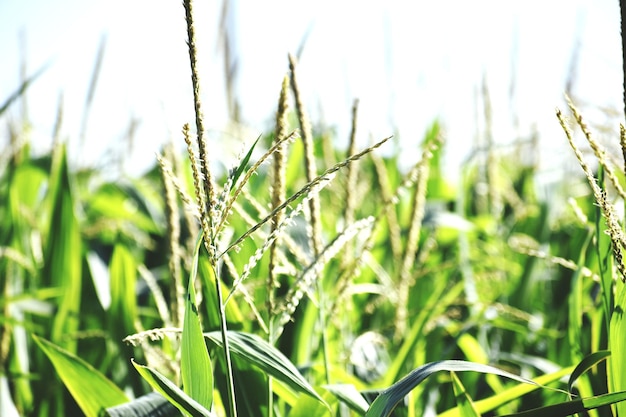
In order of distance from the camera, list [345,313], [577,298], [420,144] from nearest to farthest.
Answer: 1. [577,298]
2. [345,313]
3. [420,144]

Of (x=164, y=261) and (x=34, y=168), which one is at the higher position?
(x=34, y=168)

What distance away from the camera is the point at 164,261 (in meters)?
2.32

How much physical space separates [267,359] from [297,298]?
0.25 feet

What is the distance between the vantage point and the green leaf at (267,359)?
72 cm

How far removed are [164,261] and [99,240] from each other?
24 cm

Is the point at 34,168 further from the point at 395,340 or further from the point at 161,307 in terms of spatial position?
the point at 395,340

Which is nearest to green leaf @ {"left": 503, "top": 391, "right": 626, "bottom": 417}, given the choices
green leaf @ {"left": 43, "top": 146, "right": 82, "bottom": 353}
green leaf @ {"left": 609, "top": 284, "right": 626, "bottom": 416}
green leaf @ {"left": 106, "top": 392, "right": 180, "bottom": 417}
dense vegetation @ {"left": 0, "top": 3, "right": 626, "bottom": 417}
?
dense vegetation @ {"left": 0, "top": 3, "right": 626, "bottom": 417}

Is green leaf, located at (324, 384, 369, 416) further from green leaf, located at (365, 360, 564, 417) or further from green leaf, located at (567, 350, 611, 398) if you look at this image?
green leaf, located at (567, 350, 611, 398)

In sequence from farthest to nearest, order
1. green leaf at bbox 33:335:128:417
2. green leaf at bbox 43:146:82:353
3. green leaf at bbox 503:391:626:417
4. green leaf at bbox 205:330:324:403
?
green leaf at bbox 43:146:82:353
green leaf at bbox 33:335:128:417
green leaf at bbox 205:330:324:403
green leaf at bbox 503:391:626:417

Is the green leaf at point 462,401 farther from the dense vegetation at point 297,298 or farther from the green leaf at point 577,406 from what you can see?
the green leaf at point 577,406

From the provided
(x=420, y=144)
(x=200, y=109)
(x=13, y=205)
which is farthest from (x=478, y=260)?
(x=200, y=109)

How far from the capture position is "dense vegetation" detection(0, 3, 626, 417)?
0.67m

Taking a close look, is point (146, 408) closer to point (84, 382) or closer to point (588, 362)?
point (84, 382)

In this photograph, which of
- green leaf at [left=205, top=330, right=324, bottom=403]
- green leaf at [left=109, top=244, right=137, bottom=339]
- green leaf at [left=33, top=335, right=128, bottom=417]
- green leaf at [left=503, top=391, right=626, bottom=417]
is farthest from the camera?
green leaf at [left=109, top=244, right=137, bottom=339]
